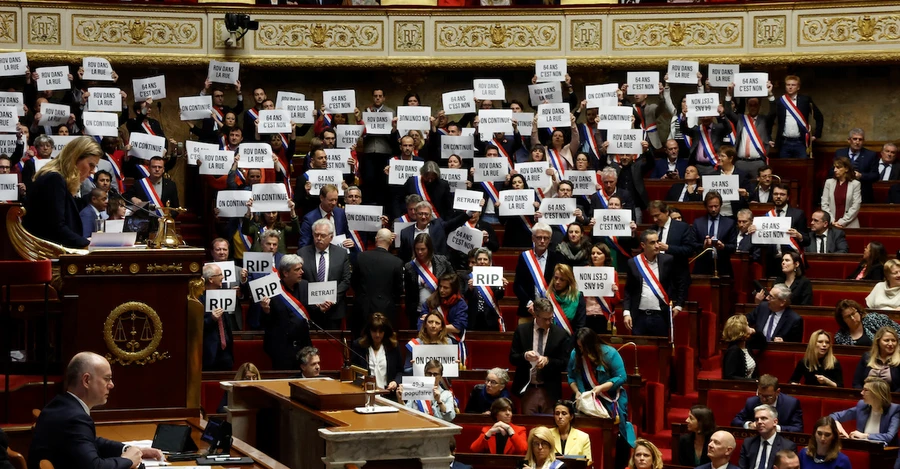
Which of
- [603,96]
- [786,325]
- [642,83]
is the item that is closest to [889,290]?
[786,325]

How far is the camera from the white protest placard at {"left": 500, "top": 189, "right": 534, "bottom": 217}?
1062 centimetres

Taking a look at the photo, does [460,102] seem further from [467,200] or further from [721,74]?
[721,74]

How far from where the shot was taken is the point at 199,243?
41.8 feet

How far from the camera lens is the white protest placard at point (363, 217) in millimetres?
10555

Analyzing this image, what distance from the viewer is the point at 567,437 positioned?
303 inches

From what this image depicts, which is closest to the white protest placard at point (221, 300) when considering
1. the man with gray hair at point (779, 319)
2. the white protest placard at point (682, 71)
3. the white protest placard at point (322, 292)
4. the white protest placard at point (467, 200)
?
the white protest placard at point (322, 292)

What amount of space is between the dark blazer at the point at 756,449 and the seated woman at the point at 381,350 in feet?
6.90

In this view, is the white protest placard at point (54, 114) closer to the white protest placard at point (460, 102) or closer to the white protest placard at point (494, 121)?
the white protest placard at point (460, 102)

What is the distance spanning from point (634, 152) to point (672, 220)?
1698 millimetres

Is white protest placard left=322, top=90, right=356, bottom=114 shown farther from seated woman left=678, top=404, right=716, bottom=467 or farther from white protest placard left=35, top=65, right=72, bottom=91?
seated woman left=678, top=404, right=716, bottom=467

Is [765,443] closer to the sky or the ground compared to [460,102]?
closer to the ground

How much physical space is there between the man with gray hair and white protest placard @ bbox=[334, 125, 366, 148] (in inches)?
175

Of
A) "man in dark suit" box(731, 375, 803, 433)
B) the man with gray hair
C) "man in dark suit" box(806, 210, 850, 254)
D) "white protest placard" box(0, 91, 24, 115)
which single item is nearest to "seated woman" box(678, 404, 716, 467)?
"man in dark suit" box(731, 375, 803, 433)

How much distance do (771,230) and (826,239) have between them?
0.69m
